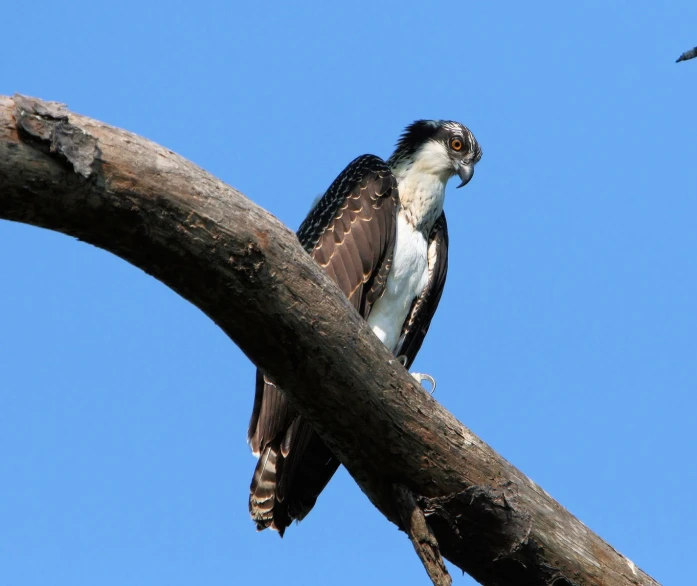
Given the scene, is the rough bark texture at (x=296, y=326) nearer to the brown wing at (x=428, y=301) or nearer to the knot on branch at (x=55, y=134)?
the knot on branch at (x=55, y=134)

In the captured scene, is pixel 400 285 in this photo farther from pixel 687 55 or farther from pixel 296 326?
pixel 687 55

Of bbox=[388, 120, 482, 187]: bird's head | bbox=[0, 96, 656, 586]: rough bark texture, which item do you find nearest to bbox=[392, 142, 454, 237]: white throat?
bbox=[388, 120, 482, 187]: bird's head

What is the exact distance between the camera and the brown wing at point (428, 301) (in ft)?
25.1

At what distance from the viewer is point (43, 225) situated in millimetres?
3764

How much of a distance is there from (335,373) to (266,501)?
6.43ft

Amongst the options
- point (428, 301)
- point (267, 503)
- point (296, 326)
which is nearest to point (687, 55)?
point (296, 326)

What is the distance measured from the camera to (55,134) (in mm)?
3529

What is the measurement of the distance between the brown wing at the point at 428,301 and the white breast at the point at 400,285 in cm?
7

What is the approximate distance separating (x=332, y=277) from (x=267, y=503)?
1.72 m

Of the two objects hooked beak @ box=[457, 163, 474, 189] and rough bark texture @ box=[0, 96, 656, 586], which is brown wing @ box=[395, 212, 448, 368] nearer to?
hooked beak @ box=[457, 163, 474, 189]

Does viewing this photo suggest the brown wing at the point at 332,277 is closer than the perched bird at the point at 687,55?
No

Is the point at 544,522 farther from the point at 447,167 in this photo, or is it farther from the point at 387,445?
the point at 447,167

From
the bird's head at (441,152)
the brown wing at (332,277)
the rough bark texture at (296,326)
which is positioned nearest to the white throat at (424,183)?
the bird's head at (441,152)

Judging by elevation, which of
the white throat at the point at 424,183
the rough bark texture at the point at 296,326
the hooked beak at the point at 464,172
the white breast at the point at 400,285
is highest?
the hooked beak at the point at 464,172
